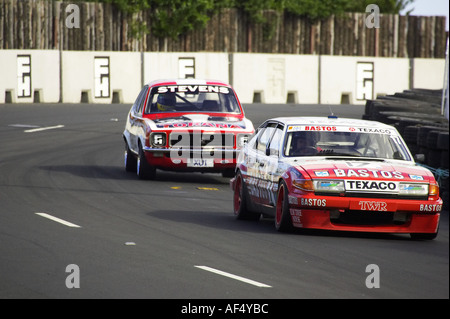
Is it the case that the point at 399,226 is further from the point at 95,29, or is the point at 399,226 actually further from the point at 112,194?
the point at 95,29

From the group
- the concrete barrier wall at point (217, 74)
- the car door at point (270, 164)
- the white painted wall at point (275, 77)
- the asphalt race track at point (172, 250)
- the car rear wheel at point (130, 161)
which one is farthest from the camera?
the white painted wall at point (275, 77)

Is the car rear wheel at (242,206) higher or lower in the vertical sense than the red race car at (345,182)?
lower

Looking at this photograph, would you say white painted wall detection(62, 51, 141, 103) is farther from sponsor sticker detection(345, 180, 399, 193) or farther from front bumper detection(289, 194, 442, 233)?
sponsor sticker detection(345, 180, 399, 193)

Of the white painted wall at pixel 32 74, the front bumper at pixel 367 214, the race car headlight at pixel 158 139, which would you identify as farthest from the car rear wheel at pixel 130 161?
the white painted wall at pixel 32 74

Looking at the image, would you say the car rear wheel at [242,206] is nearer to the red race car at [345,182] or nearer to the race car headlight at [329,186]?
the red race car at [345,182]

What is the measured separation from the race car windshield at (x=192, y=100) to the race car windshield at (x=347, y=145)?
5.98m

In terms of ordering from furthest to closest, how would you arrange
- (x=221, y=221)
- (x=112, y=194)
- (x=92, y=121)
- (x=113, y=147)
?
(x=92, y=121) → (x=113, y=147) → (x=112, y=194) → (x=221, y=221)

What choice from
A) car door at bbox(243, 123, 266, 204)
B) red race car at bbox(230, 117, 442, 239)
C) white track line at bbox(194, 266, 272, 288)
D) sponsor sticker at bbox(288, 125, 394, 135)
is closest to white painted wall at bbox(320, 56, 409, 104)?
car door at bbox(243, 123, 266, 204)

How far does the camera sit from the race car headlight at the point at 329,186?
37.1ft

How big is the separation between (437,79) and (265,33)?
719cm

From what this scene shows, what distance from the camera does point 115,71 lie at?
3900cm

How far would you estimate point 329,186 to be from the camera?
1132 cm

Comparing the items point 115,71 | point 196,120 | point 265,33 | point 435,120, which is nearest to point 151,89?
point 196,120

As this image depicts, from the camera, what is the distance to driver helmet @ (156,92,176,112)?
18.5 m
